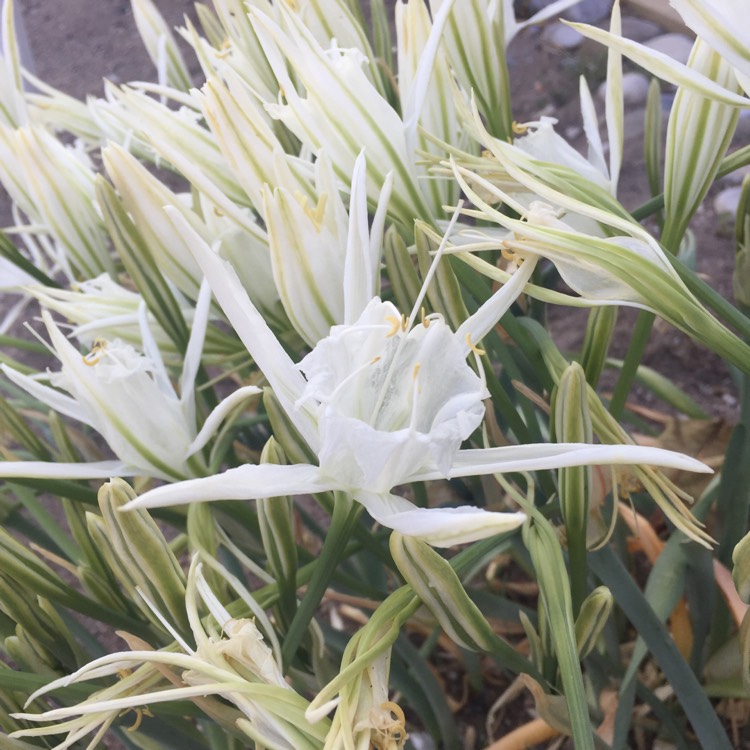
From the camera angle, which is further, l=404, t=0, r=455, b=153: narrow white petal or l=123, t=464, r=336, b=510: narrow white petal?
l=404, t=0, r=455, b=153: narrow white petal

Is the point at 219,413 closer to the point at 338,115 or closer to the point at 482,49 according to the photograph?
the point at 338,115

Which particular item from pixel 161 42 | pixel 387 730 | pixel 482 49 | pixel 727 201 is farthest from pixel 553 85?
pixel 387 730

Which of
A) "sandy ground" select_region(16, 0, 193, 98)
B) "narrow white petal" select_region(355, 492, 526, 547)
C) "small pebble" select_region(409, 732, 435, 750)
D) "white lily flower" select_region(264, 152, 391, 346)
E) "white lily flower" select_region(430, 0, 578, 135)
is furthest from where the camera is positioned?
"sandy ground" select_region(16, 0, 193, 98)

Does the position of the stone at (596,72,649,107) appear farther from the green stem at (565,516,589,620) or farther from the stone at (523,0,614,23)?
the green stem at (565,516,589,620)

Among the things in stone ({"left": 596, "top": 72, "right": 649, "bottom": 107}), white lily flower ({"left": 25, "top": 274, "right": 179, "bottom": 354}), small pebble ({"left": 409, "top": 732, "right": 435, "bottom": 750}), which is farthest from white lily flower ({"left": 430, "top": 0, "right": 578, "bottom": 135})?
stone ({"left": 596, "top": 72, "right": 649, "bottom": 107})

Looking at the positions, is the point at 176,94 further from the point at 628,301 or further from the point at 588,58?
the point at 588,58

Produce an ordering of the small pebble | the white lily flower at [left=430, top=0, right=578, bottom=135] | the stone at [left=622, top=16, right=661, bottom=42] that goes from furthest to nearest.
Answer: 1. the stone at [left=622, top=16, right=661, bottom=42]
2. the small pebble
3. the white lily flower at [left=430, top=0, right=578, bottom=135]
